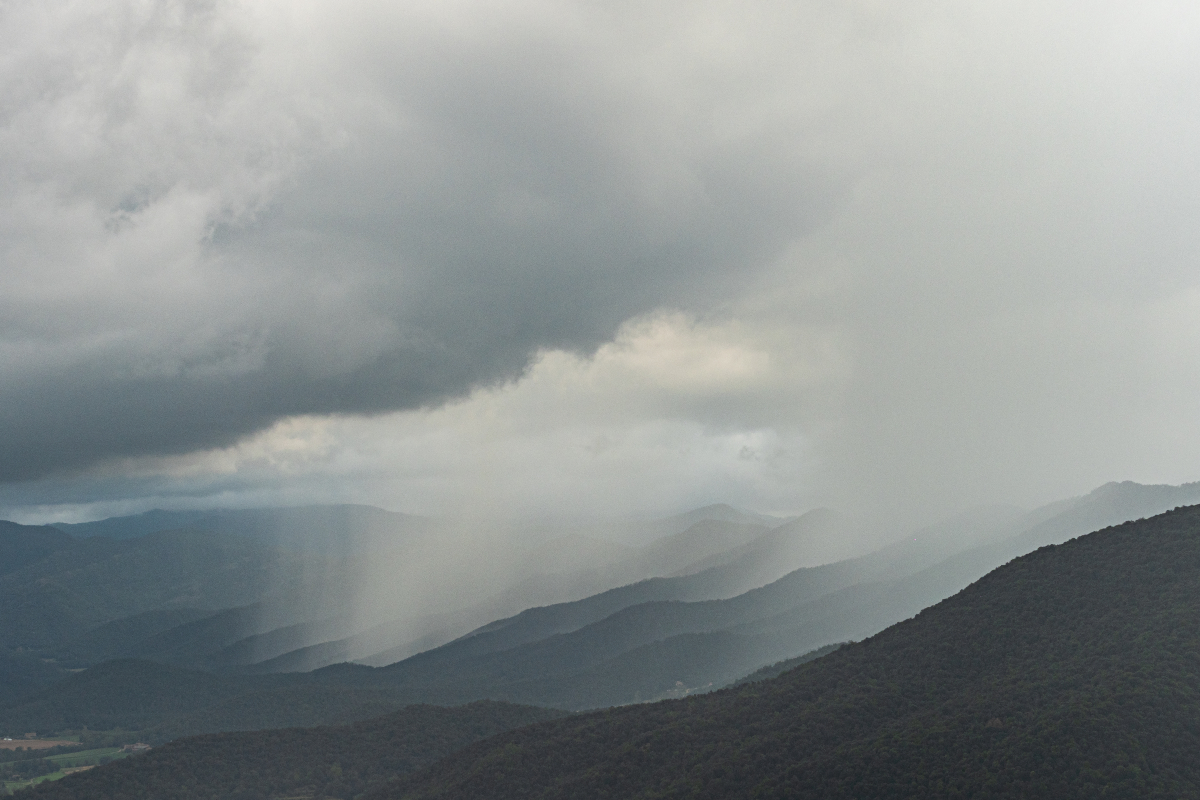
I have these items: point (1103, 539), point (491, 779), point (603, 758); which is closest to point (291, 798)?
point (491, 779)

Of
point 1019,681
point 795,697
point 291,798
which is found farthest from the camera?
point 291,798

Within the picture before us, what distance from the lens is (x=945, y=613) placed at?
13238 cm

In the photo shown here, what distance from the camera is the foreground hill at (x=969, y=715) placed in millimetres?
80562

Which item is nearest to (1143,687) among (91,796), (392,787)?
(392,787)

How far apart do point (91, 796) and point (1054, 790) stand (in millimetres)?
199731

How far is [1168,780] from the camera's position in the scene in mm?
74625

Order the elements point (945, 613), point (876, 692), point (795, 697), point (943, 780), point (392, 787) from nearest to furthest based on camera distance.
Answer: point (943, 780)
point (876, 692)
point (795, 697)
point (945, 613)
point (392, 787)

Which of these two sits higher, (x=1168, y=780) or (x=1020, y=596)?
(x=1020, y=596)

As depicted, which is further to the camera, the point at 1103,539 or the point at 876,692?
the point at 1103,539

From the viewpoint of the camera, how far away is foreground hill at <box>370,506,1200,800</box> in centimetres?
8056

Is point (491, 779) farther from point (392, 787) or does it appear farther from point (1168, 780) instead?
point (1168, 780)

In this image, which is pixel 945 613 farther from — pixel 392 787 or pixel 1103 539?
pixel 392 787

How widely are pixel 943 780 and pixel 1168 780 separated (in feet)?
60.1

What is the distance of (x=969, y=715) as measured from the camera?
9388 cm
